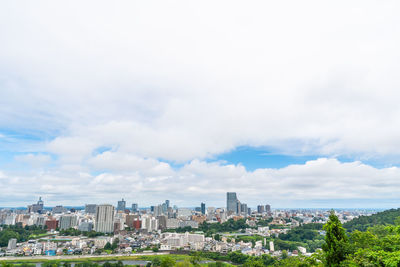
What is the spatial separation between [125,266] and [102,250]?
16111mm

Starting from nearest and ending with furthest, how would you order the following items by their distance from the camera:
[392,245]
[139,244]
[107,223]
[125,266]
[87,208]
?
[392,245], [125,266], [139,244], [107,223], [87,208]

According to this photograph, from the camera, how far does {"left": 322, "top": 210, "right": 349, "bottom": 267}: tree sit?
28.7 feet

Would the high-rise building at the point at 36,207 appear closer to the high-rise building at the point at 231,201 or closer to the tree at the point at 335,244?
the high-rise building at the point at 231,201

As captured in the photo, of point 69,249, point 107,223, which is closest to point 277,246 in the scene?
point 69,249

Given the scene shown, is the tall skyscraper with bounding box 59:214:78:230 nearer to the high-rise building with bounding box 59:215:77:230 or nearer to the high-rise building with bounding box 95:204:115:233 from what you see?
the high-rise building with bounding box 59:215:77:230

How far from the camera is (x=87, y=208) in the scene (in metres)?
139

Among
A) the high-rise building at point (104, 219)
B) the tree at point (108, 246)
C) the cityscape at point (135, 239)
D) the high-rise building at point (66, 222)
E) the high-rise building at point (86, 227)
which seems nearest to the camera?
the cityscape at point (135, 239)

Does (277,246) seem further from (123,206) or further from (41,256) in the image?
(123,206)

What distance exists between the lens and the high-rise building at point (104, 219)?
70062 millimetres

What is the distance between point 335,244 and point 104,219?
7139cm

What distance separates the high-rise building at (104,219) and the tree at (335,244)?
6960cm

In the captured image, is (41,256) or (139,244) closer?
(41,256)

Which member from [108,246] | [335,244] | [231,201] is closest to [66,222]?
[108,246]

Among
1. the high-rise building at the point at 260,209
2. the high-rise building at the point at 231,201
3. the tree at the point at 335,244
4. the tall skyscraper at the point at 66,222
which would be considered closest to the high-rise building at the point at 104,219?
the tall skyscraper at the point at 66,222
